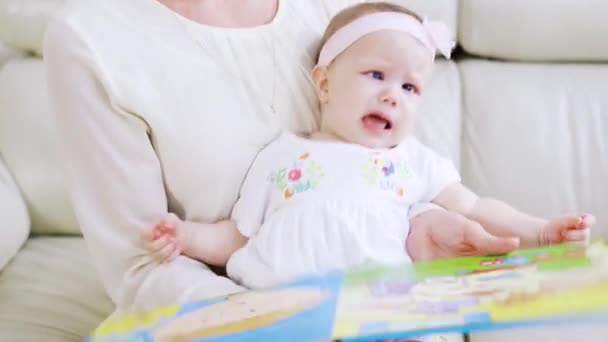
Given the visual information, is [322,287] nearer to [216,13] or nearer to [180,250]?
[180,250]

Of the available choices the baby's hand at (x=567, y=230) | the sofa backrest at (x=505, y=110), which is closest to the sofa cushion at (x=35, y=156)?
the sofa backrest at (x=505, y=110)

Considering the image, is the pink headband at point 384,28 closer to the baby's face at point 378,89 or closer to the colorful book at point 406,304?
the baby's face at point 378,89

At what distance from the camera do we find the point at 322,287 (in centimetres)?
75

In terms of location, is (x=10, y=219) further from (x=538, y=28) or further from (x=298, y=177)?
(x=538, y=28)

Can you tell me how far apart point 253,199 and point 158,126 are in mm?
163

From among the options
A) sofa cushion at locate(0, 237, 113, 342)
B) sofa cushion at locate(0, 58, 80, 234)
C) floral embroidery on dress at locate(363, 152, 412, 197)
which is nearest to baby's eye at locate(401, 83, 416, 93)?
floral embroidery on dress at locate(363, 152, 412, 197)

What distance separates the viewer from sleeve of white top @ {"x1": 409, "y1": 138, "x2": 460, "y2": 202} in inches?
42.0

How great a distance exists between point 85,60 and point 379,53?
1.34 feet

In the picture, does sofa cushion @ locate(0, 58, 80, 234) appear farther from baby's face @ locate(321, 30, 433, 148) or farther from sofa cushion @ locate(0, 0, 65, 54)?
baby's face @ locate(321, 30, 433, 148)

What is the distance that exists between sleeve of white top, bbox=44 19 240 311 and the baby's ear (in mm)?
276

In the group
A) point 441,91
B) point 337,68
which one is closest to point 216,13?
point 337,68

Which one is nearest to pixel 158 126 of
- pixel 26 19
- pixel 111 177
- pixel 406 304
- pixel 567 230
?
pixel 111 177

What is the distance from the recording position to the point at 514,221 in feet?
3.41

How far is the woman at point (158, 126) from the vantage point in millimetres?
945
